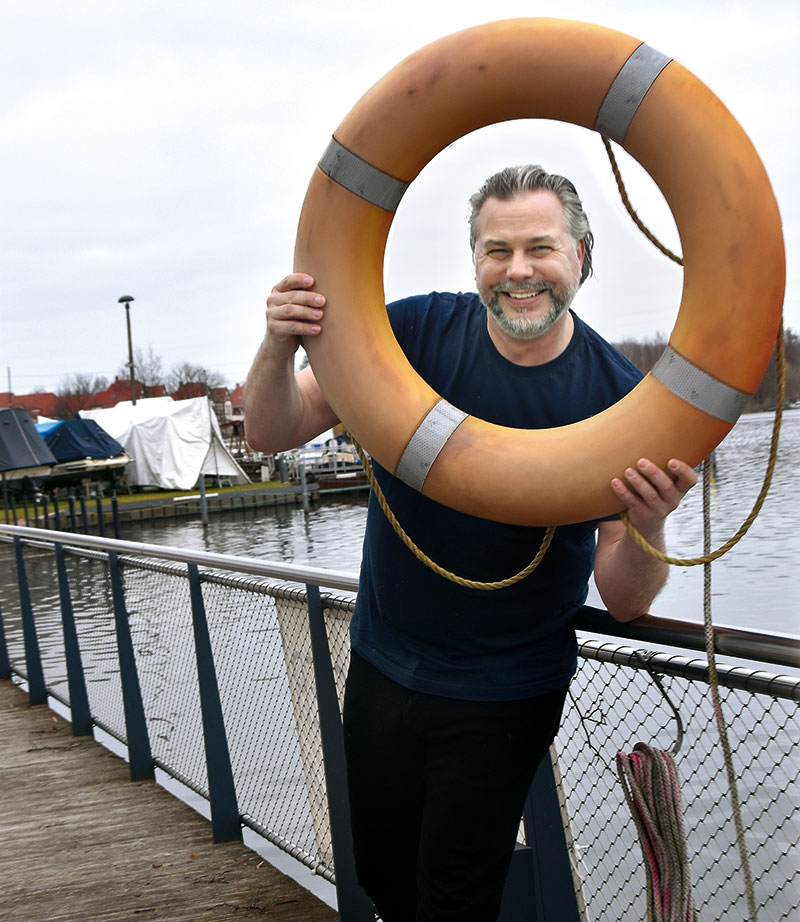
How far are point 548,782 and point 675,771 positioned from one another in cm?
40

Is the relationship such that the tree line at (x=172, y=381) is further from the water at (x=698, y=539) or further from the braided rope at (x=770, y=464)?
the braided rope at (x=770, y=464)

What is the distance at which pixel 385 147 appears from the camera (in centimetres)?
169

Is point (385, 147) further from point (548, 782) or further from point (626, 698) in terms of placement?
point (626, 698)

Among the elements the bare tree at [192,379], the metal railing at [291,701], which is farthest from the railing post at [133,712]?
the bare tree at [192,379]

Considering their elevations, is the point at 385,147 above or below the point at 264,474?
above

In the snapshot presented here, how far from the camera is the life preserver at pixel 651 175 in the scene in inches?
59.2

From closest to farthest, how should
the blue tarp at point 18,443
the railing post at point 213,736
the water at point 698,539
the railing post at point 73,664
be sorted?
the railing post at point 213,736
the railing post at point 73,664
the water at point 698,539
the blue tarp at point 18,443

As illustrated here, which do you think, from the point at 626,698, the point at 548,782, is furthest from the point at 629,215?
the point at 626,698

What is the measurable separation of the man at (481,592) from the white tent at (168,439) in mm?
32175

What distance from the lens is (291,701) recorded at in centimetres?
290

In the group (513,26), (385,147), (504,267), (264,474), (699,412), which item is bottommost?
(264,474)

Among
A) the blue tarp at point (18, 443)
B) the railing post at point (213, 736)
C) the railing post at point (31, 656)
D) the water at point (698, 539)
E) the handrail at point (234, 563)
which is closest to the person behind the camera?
the handrail at point (234, 563)

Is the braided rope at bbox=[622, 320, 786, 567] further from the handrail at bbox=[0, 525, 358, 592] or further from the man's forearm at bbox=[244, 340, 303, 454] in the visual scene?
the handrail at bbox=[0, 525, 358, 592]

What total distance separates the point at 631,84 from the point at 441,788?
1102mm
